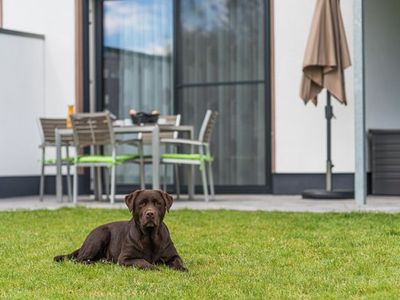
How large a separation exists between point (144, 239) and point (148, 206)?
19 cm

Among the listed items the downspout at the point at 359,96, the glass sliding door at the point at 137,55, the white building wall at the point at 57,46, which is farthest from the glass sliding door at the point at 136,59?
the downspout at the point at 359,96

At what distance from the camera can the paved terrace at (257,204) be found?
7617 millimetres

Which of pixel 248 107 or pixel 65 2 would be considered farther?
pixel 65 2

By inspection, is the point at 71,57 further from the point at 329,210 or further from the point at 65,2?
the point at 329,210

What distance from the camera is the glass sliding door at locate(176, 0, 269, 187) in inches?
→ 402

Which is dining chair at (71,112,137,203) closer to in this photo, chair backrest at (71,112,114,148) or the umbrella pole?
chair backrest at (71,112,114,148)

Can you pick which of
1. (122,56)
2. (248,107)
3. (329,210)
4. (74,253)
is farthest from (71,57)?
(74,253)

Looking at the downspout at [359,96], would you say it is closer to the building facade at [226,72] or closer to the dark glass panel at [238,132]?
the building facade at [226,72]

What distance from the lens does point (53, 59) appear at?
1100cm

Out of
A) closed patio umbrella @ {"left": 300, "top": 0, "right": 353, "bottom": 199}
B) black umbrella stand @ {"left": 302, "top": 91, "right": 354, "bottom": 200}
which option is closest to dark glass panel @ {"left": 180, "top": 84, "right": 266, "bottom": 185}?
black umbrella stand @ {"left": 302, "top": 91, "right": 354, "bottom": 200}

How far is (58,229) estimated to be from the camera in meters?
6.30

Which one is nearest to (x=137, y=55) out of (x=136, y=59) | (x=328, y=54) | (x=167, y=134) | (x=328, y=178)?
(x=136, y=59)

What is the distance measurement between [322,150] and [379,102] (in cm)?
95

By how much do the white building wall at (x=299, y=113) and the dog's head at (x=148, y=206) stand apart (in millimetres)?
5590
